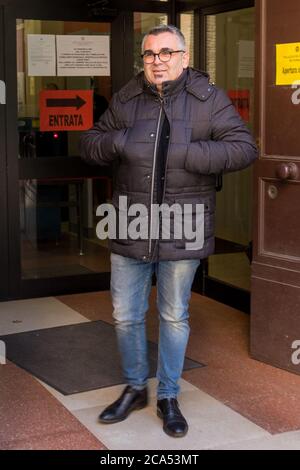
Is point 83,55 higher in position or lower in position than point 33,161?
higher

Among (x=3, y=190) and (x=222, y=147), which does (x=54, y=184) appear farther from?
(x=222, y=147)

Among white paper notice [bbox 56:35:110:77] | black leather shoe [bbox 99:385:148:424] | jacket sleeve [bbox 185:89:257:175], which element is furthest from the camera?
white paper notice [bbox 56:35:110:77]

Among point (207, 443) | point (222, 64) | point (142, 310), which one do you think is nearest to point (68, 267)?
→ point (222, 64)

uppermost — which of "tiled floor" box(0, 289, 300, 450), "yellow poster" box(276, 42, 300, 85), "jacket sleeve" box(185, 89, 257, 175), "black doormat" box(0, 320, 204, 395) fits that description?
"yellow poster" box(276, 42, 300, 85)

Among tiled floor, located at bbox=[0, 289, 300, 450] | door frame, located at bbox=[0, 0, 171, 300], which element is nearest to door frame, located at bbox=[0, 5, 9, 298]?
door frame, located at bbox=[0, 0, 171, 300]

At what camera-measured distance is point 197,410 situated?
425cm

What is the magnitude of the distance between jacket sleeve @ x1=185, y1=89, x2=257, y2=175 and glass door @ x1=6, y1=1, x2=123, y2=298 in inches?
114

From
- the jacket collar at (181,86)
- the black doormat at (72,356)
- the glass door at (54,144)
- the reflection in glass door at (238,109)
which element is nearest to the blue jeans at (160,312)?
the black doormat at (72,356)

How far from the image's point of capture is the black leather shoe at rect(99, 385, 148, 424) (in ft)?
13.3

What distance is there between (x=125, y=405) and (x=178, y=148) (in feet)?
4.40


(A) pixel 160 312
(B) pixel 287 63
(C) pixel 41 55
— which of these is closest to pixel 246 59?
(B) pixel 287 63

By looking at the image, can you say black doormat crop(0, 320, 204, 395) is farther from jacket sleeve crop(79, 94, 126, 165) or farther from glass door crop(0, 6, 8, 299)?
jacket sleeve crop(79, 94, 126, 165)

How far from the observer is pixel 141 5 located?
674cm
